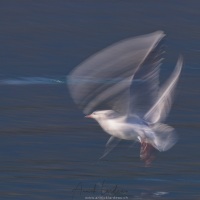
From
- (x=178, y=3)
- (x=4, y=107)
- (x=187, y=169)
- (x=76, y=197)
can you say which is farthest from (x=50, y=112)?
(x=178, y=3)

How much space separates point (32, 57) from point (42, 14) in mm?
1203

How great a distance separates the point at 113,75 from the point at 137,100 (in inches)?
37.6

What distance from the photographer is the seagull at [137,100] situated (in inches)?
243

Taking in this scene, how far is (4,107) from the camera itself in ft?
26.0

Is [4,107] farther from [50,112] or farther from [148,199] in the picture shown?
[148,199]

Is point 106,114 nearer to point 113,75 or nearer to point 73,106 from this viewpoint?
point 113,75

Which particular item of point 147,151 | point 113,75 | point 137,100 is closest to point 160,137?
point 147,151

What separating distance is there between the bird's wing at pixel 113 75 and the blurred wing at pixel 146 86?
4 centimetres

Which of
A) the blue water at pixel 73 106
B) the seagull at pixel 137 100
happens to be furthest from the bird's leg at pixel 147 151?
the blue water at pixel 73 106

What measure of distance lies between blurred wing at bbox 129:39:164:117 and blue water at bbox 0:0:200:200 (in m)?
0.37

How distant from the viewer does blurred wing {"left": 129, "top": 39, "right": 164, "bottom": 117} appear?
6359mm

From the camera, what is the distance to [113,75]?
7.36 m
